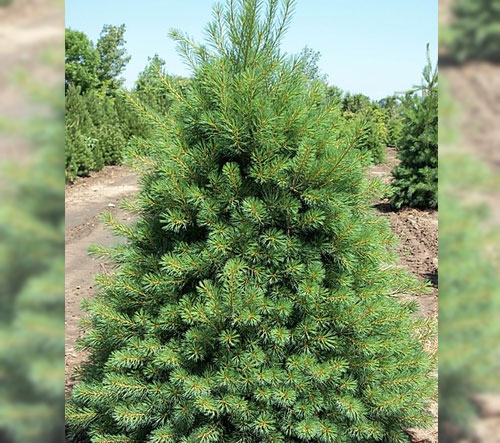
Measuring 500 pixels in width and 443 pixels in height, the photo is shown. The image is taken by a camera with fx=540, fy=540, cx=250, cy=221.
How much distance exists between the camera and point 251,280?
81.8 inches

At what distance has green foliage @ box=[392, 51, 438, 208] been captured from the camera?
1002cm

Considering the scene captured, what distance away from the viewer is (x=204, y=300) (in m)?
2.12

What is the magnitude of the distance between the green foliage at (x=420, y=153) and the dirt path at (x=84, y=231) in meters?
5.25

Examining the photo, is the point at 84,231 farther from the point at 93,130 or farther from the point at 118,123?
the point at 118,123

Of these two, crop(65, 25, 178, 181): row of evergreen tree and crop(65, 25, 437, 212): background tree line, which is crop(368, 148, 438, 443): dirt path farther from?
crop(65, 25, 178, 181): row of evergreen tree
